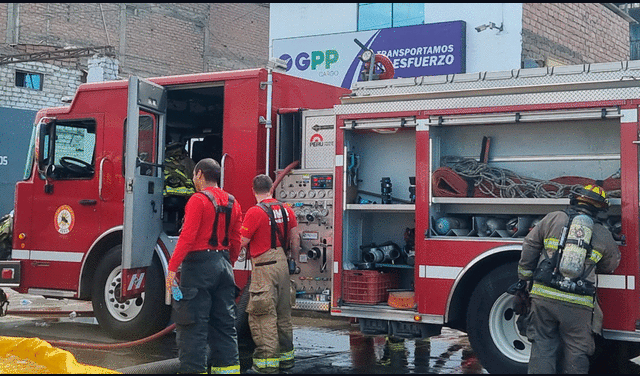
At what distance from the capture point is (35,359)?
6090mm

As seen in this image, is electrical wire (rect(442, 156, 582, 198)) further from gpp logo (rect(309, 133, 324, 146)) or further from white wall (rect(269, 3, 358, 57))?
white wall (rect(269, 3, 358, 57))

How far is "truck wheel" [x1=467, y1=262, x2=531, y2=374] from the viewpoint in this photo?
20.7ft

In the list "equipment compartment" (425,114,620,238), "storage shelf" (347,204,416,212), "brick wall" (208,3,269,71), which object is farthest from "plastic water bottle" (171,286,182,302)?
"brick wall" (208,3,269,71)

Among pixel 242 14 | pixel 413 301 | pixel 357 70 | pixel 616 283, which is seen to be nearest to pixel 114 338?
pixel 413 301

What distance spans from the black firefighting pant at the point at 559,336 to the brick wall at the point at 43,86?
18551mm

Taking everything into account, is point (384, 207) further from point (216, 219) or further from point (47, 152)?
point (47, 152)

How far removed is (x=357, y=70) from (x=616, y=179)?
12.6m

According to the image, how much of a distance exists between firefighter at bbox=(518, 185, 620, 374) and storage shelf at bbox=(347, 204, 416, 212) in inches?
49.5

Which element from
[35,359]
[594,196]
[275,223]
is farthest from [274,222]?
[594,196]

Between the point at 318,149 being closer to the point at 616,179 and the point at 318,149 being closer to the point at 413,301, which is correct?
the point at 413,301

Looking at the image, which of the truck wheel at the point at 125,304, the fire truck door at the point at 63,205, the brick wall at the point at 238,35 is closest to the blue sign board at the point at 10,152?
the fire truck door at the point at 63,205

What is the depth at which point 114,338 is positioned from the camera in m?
8.54

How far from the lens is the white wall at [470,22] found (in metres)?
15.5

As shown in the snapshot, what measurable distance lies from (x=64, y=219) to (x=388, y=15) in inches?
435
